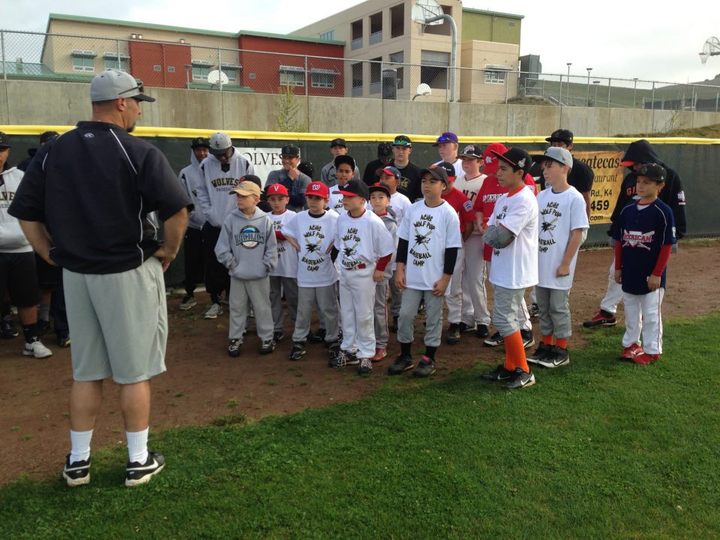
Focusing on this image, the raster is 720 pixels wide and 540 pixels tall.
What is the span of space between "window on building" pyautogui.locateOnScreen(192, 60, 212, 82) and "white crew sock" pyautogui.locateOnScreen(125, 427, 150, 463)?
14.6 metres

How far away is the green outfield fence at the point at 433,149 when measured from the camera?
7.29 meters

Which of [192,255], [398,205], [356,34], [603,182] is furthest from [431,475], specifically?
[356,34]

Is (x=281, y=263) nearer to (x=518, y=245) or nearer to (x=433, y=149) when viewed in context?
(x=518, y=245)

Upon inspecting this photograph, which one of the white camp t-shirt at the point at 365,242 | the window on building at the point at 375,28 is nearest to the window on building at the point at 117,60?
the white camp t-shirt at the point at 365,242

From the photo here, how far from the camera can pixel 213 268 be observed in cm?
669

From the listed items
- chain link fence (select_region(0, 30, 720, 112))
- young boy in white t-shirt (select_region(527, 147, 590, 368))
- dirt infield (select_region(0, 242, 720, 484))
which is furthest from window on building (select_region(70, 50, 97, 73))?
young boy in white t-shirt (select_region(527, 147, 590, 368))

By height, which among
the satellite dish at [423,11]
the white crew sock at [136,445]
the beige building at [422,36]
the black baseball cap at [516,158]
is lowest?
the white crew sock at [136,445]

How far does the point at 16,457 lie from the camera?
344 cm

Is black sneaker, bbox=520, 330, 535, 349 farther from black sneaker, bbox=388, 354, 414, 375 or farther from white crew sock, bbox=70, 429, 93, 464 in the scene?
white crew sock, bbox=70, 429, 93, 464

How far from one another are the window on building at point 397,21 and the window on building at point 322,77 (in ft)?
68.5

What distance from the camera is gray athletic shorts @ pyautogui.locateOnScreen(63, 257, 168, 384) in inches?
116

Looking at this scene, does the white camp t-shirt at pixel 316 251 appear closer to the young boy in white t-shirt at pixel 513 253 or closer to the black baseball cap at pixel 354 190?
the black baseball cap at pixel 354 190

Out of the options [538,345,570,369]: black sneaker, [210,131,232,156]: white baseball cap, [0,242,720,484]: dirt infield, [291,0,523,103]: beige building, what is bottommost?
[0,242,720,484]: dirt infield

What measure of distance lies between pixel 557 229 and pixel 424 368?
165 cm
